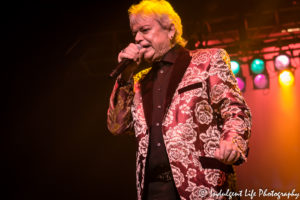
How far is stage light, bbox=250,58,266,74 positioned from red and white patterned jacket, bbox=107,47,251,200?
147 inches

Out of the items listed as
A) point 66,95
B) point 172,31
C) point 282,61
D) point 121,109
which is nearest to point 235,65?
point 282,61

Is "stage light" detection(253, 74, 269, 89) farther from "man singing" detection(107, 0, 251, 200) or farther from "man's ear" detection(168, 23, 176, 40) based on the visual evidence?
"man singing" detection(107, 0, 251, 200)

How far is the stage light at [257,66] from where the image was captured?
5219 mm

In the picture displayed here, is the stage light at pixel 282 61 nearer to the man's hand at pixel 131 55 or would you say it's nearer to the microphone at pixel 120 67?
the man's hand at pixel 131 55

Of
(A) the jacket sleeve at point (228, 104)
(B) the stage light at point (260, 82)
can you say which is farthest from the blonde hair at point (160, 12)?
(B) the stage light at point (260, 82)

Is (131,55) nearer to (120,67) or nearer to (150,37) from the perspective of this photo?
(120,67)

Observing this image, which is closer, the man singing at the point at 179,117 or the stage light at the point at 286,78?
the man singing at the point at 179,117

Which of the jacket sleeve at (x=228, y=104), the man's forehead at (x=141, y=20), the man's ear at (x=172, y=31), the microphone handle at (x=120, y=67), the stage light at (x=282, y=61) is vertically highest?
the man's forehead at (x=141, y=20)

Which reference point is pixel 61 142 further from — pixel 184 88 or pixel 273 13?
pixel 184 88

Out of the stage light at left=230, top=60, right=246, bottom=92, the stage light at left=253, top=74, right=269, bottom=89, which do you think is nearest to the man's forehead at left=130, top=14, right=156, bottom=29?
the stage light at left=230, top=60, right=246, bottom=92

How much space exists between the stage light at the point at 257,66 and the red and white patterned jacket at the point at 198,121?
12.3 ft

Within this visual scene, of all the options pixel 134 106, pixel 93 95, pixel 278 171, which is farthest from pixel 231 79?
pixel 278 171

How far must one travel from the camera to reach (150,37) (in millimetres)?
1839

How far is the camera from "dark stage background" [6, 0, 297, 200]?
15.2 ft
